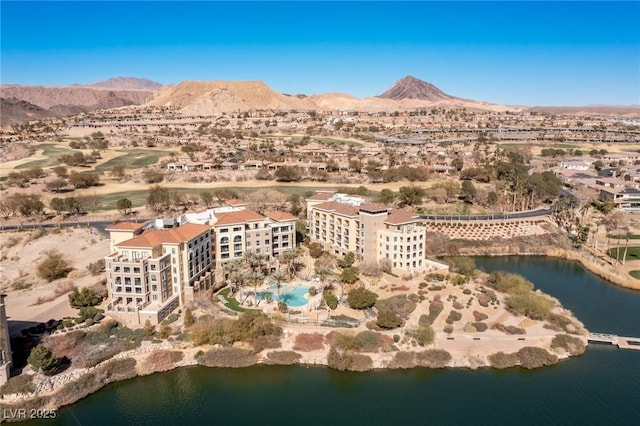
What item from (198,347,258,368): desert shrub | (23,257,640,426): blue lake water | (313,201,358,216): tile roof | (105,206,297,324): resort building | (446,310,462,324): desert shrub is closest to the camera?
(23,257,640,426): blue lake water

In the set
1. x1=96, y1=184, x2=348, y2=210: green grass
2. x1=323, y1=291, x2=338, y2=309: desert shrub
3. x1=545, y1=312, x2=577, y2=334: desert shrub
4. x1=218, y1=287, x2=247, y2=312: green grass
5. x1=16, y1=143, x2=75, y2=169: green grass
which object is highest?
x1=16, y1=143, x2=75, y2=169: green grass

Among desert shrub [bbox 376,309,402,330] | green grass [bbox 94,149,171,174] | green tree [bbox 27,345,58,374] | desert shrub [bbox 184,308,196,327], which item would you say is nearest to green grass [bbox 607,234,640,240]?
desert shrub [bbox 376,309,402,330]

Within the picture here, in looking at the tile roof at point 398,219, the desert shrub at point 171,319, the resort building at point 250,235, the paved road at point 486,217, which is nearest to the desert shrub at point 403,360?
the tile roof at point 398,219

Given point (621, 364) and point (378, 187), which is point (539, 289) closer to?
point (621, 364)

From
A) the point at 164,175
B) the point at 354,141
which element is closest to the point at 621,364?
the point at 164,175

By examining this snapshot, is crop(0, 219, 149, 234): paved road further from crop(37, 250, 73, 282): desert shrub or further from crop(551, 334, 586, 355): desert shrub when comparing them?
crop(551, 334, 586, 355): desert shrub

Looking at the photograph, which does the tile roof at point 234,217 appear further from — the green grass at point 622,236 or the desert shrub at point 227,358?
the green grass at point 622,236

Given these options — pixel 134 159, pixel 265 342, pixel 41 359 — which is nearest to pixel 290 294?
pixel 265 342
